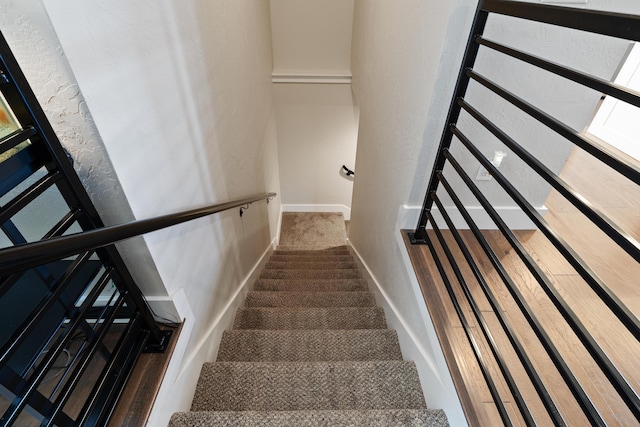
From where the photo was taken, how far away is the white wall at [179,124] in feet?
2.42

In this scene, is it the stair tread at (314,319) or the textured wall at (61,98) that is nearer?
the textured wall at (61,98)

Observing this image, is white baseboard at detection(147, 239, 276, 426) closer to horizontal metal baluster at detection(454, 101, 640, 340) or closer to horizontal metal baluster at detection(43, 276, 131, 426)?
horizontal metal baluster at detection(43, 276, 131, 426)

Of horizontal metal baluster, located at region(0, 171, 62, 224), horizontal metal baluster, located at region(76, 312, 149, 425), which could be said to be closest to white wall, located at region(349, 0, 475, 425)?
horizontal metal baluster, located at region(76, 312, 149, 425)

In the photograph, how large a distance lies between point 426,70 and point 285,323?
1.55 metres

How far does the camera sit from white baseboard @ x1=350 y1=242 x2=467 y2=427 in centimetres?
100

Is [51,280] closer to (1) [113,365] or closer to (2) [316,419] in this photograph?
(1) [113,365]

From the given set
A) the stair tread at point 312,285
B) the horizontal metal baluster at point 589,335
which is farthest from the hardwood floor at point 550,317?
the stair tread at point 312,285

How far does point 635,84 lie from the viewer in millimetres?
2244

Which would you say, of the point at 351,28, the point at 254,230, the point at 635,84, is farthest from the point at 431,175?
the point at 351,28

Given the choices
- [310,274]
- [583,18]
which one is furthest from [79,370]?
[310,274]

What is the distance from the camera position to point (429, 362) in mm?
1192

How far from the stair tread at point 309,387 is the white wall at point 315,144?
367 cm

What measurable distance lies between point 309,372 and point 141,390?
0.62m

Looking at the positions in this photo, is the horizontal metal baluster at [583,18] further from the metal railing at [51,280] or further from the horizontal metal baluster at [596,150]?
the metal railing at [51,280]
